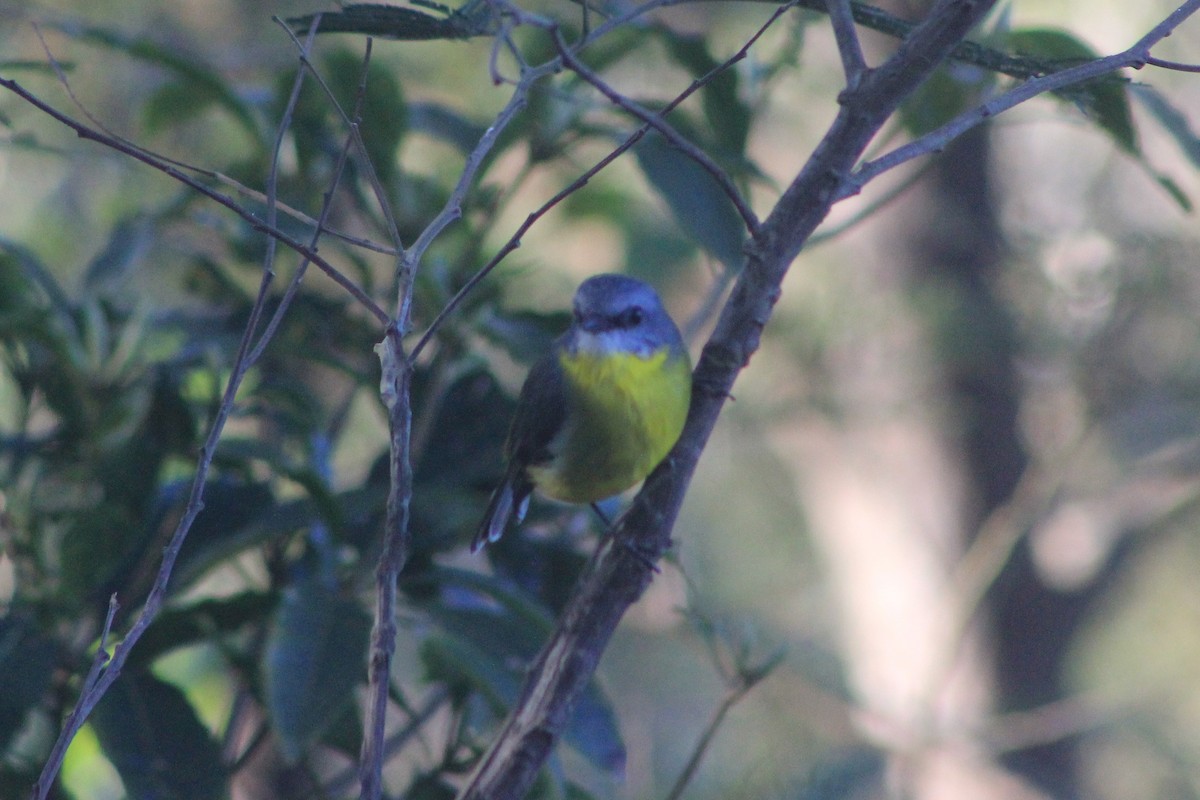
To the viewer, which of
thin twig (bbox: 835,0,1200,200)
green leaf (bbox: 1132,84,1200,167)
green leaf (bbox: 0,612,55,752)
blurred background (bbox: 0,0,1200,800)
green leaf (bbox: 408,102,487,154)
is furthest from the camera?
green leaf (bbox: 408,102,487,154)

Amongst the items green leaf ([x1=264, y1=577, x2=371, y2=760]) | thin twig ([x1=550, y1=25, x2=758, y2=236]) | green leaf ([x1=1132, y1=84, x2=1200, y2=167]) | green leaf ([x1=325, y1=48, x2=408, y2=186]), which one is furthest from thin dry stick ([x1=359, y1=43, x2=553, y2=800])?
green leaf ([x1=1132, y1=84, x2=1200, y2=167])

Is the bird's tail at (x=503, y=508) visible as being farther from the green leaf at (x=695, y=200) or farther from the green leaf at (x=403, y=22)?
the green leaf at (x=403, y=22)

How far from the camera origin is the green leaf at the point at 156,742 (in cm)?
158

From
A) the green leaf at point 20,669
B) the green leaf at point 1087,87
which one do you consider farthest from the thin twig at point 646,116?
the green leaf at point 20,669

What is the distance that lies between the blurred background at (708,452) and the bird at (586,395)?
111 mm

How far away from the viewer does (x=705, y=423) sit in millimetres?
1462

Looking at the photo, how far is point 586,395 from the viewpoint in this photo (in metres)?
1.92

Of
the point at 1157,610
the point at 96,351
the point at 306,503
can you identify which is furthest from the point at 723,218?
the point at 1157,610

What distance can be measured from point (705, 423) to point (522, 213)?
4.24 m

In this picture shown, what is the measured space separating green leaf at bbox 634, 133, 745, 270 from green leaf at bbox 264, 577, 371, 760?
87 centimetres

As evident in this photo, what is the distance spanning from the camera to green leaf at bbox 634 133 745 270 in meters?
1.90

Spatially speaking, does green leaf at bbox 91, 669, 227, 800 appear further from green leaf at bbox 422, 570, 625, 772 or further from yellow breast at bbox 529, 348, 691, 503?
yellow breast at bbox 529, 348, 691, 503

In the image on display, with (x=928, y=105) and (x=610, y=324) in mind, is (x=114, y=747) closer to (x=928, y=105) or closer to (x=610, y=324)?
(x=610, y=324)

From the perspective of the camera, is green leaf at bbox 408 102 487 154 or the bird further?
green leaf at bbox 408 102 487 154
